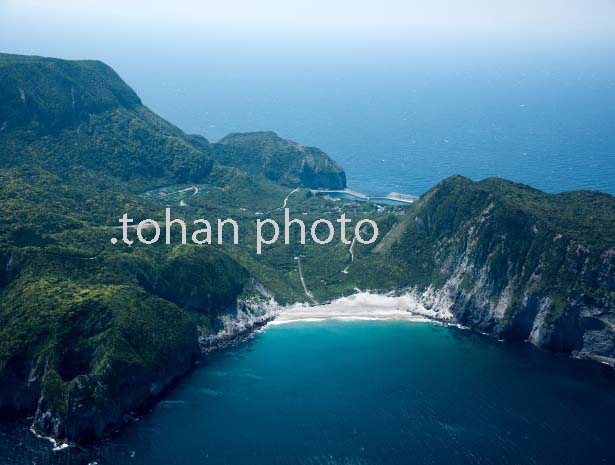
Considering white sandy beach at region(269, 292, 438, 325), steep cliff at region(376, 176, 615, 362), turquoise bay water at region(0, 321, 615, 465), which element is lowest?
turquoise bay water at region(0, 321, 615, 465)

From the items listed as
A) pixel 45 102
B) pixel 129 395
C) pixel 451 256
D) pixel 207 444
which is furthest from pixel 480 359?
pixel 45 102

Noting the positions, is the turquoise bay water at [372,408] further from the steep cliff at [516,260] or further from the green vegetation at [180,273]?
the steep cliff at [516,260]

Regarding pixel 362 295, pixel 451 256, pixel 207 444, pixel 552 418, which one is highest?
pixel 451 256

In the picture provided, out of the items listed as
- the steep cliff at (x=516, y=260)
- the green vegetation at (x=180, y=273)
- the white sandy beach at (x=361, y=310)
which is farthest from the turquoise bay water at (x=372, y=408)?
the white sandy beach at (x=361, y=310)

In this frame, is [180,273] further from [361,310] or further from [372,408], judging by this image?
[372,408]

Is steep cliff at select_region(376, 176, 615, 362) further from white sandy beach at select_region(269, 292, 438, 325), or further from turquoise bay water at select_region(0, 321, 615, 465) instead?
turquoise bay water at select_region(0, 321, 615, 465)

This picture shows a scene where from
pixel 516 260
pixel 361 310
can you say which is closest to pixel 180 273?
pixel 361 310

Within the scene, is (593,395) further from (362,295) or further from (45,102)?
(45,102)

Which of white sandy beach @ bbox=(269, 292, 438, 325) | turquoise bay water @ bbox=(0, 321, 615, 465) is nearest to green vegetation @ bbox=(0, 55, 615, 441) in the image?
white sandy beach @ bbox=(269, 292, 438, 325)
